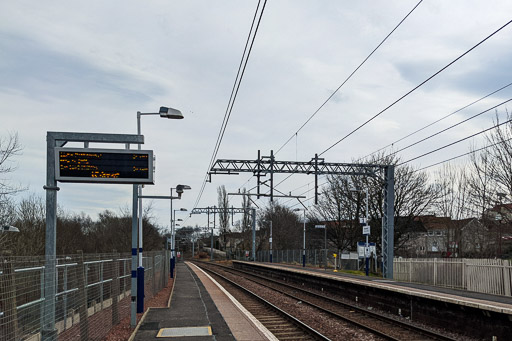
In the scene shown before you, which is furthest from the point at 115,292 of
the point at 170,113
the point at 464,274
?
the point at 464,274

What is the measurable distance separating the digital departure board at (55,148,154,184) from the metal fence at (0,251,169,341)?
5.13 feet

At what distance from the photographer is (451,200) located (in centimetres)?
4869

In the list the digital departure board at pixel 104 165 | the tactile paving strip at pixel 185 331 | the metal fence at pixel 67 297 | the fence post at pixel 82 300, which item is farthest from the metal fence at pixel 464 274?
the fence post at pixel 82 300

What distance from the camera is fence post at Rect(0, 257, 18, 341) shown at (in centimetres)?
609

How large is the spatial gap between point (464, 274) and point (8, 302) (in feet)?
66.2

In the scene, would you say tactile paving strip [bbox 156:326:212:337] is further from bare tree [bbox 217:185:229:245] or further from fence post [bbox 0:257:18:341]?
bare tree [bbox 217:185:229:245]

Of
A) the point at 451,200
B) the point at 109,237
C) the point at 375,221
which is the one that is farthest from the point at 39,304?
the point at 109,237

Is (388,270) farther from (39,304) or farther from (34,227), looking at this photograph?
(39,304)

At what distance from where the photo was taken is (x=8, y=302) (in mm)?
6262

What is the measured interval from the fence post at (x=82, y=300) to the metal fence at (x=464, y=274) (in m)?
15.4

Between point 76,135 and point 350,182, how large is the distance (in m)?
43.9

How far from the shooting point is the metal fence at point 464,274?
773 inches

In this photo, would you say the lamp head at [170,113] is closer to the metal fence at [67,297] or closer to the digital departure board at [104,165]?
the digital departure board at [104,165]

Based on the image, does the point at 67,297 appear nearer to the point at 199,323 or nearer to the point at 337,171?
the point at 199,323
